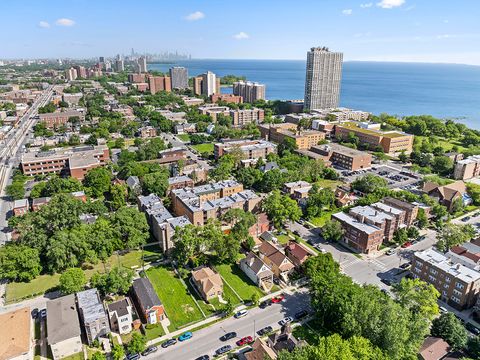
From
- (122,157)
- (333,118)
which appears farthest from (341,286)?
(333,118)

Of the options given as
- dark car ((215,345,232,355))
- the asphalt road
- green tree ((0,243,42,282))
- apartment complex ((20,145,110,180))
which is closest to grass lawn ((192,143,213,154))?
apartment complex ((20,145,110,180))

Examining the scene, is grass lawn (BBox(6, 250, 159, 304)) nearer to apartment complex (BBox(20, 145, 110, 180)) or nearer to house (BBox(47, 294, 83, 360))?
house (BBox(47, 294, 83, 360))

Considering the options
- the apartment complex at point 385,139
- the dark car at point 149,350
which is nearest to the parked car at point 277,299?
the dark car at point 149,350

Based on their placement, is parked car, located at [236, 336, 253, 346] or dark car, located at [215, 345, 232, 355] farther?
parked car, located at [236, 336, 253, 346]

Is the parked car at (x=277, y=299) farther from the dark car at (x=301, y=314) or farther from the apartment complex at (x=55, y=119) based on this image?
the apartment complex at (x=55, y=119)

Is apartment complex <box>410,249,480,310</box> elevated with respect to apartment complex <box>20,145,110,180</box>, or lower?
lower
